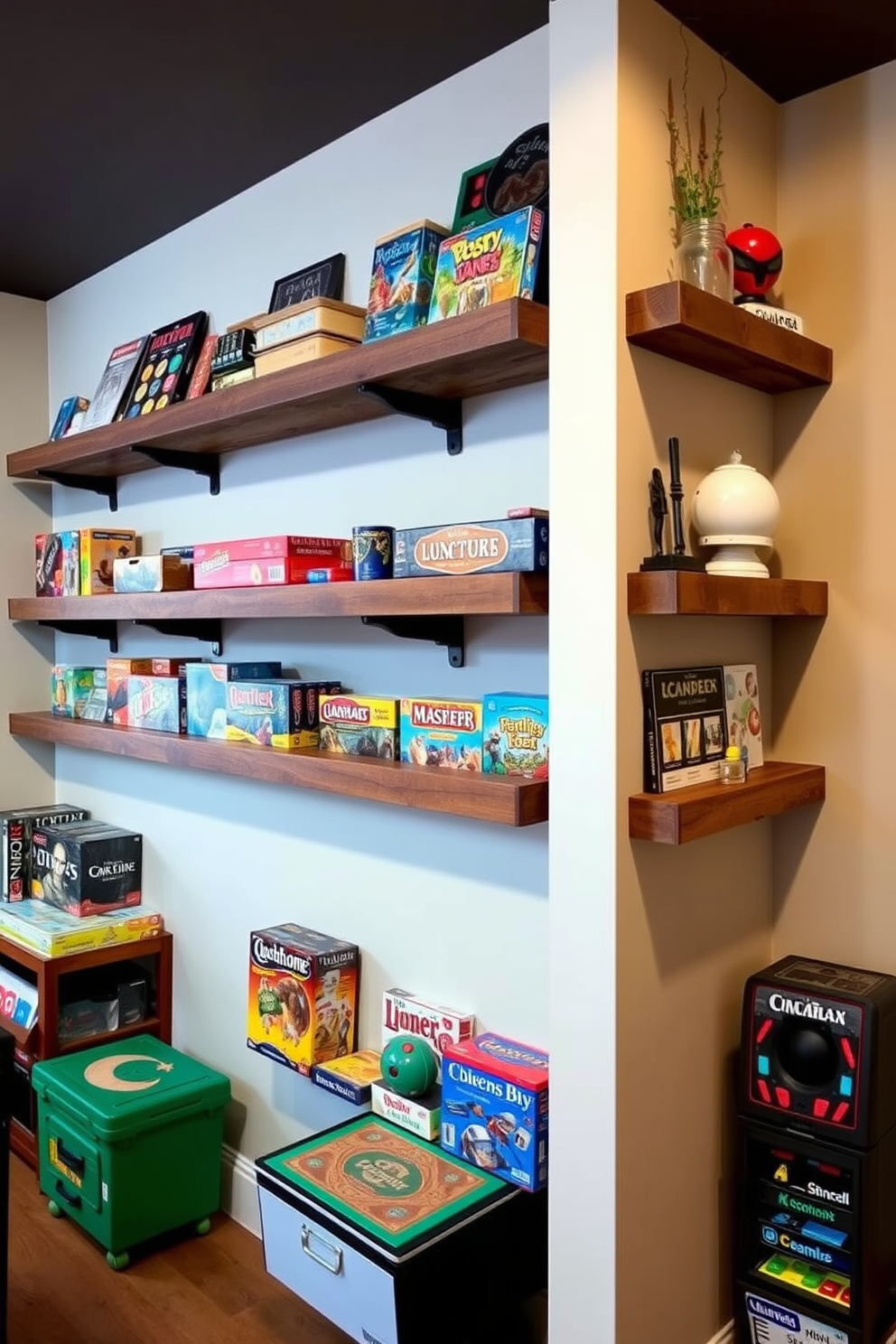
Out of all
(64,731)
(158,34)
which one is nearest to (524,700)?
(158,34)

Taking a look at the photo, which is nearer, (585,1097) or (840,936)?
(585,1097)

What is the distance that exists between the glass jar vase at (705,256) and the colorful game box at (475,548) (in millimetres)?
435

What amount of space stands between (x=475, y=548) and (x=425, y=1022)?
0.96 meters

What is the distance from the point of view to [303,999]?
2193mm

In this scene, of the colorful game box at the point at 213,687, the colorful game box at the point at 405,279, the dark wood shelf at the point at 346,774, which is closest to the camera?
the dark wood shelf at the point at 346,774

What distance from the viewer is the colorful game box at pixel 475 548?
168 centimetres

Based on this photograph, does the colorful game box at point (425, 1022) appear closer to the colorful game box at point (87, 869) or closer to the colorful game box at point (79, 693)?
the colorful game box at point (87, 869)

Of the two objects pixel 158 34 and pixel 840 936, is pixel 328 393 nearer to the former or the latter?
pixel 158 34

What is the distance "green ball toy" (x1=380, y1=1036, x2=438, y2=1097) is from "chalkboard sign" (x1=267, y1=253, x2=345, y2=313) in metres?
1.55

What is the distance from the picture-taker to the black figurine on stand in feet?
5.02

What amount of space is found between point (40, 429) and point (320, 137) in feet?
5.22

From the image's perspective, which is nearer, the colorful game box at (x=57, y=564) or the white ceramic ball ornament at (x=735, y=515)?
the white ceramic ball ornament at (x=735, y=515)

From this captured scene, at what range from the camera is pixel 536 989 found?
6.27 feet

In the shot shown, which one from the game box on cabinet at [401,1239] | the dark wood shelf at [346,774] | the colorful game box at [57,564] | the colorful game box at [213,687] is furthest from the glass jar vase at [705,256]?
the colorful game box at [57,564]
